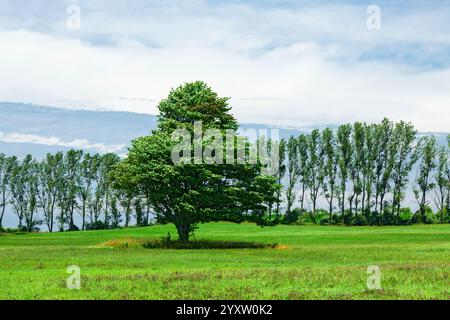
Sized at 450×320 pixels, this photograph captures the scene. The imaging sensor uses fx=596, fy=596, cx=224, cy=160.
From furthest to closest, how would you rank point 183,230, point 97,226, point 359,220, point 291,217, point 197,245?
point 97,226 < point 291,217 < point 359,220 < point 183,230 < point 197,245

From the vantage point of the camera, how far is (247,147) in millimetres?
59656

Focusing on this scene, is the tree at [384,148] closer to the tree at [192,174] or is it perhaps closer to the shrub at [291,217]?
the shrub at [291,217]

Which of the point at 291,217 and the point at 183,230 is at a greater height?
the point at 183,230

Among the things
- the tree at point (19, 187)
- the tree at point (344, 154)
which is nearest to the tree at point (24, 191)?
the tree at point (19, 187)

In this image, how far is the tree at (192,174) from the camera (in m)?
58.3

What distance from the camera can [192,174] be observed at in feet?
195

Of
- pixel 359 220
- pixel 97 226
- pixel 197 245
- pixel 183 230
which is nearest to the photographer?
pixel 197 245

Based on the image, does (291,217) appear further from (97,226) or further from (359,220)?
(97,226)

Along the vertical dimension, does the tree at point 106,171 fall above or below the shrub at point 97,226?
above

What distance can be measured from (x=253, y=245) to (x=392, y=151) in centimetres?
8606

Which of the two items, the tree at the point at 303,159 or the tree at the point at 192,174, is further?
the tree at the point at 303,159

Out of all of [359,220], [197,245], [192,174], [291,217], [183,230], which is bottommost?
[359,220]

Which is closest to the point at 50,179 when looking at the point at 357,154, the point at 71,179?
the point at 71,179

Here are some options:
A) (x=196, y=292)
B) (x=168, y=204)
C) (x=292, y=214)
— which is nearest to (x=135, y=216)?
(x=292, y=214)
